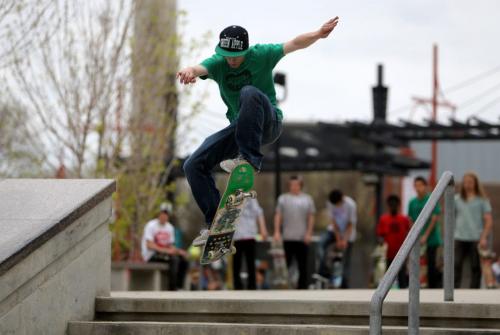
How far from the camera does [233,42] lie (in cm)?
901

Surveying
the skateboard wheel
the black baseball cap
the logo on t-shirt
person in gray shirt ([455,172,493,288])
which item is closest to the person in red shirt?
person in gray shirt ([455,172,493,288])

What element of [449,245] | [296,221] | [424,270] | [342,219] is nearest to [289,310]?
[449,245]

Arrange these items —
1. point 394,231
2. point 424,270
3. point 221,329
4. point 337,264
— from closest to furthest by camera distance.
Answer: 1. point 221,329
2. point 394,231
3. point 424,270
4. point 337,264

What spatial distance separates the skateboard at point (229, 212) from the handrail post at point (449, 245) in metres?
1.49

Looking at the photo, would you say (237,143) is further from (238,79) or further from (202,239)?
(202,239)

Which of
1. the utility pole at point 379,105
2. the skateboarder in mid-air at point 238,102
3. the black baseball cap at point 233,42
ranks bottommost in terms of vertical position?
the skateboarder in mid-air at point 238,102

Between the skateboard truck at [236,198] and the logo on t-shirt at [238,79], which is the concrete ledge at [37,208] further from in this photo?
the logo on t-shirt at [238,79]

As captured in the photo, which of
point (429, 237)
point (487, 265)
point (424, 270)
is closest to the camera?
point (429, 237)

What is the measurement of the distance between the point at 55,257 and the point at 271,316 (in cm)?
149

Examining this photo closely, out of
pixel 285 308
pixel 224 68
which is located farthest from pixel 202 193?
pixel 285 308

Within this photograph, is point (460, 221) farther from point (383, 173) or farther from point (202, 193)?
point (383, 173)

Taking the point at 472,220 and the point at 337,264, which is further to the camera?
the point at 337,264

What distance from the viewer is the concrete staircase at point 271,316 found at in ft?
26.0

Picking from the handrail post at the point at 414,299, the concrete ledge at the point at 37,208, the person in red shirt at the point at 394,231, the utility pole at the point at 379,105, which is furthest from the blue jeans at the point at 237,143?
the utility pole at the point at 379,105
